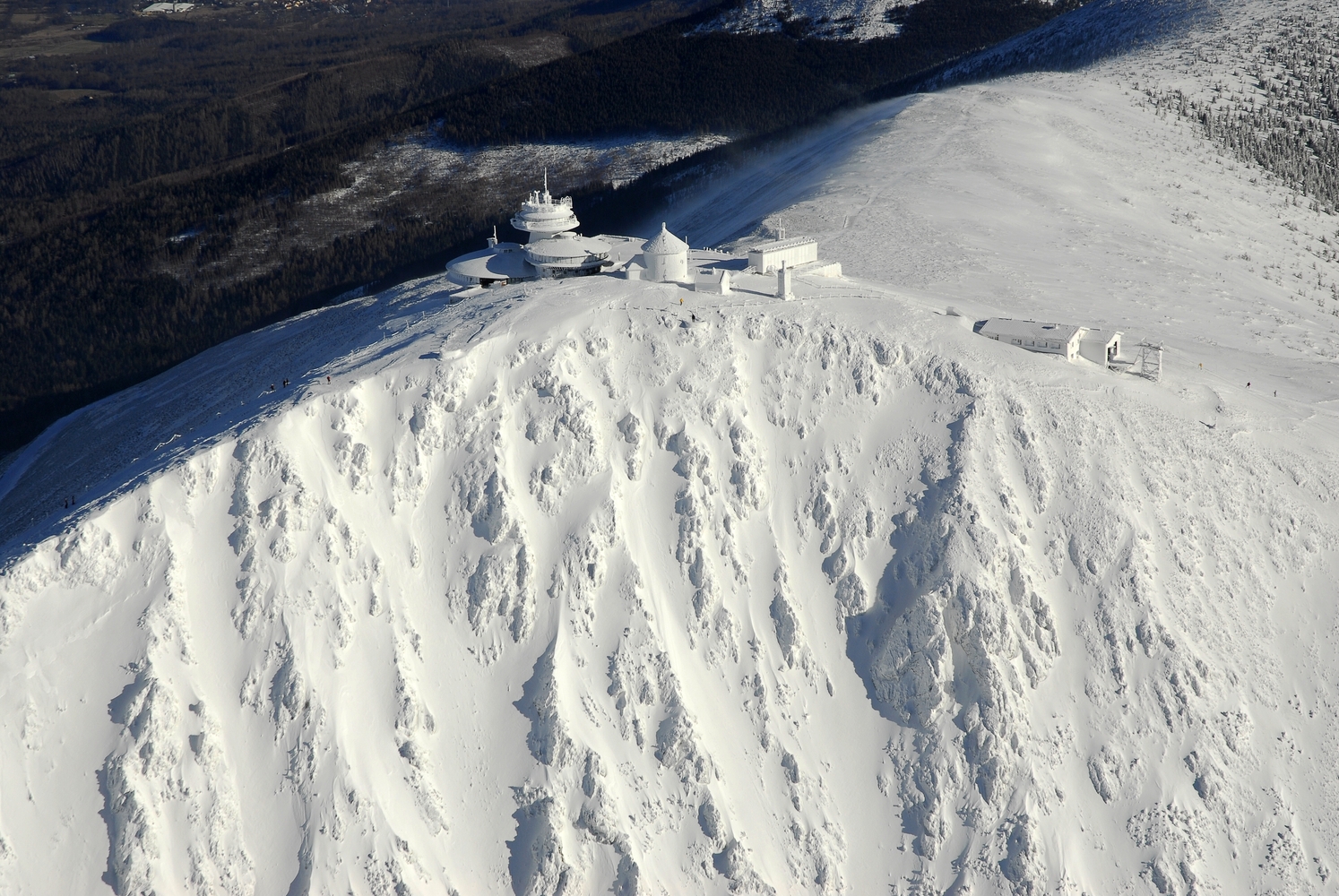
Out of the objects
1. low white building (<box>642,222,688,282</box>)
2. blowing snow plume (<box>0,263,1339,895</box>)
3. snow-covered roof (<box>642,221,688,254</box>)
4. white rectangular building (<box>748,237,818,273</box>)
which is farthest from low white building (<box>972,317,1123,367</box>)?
snow-covered roof (<box>642,221,688,254</box>)

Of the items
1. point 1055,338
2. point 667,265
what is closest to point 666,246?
point 667,265

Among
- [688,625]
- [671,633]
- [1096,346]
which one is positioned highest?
[1096,346]

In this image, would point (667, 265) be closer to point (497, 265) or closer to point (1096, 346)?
point (497, 265)

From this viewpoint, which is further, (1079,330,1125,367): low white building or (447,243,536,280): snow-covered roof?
(447,243,536,280): snow-covered roof

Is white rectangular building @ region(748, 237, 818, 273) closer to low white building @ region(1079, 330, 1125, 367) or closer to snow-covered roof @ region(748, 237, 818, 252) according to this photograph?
snow-covered roof @ region(748, 237, 818, 252)

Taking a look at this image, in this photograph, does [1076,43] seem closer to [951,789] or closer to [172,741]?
[951,789]

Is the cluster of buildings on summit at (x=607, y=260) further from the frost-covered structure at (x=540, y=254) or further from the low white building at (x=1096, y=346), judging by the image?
the low white building at (x=1096, y=346)
